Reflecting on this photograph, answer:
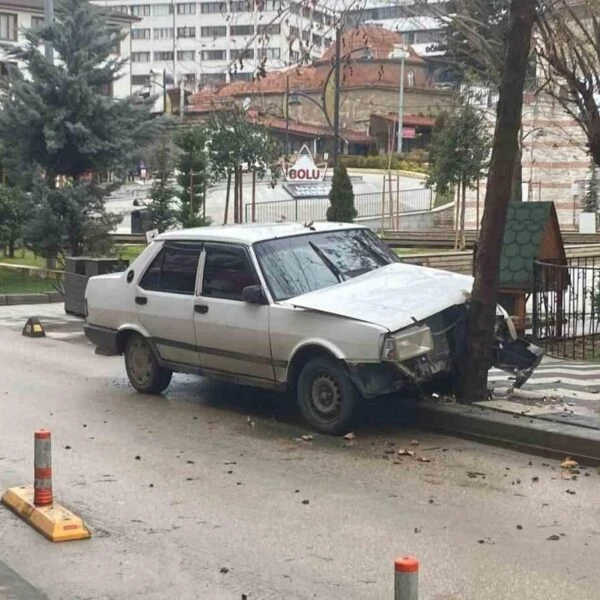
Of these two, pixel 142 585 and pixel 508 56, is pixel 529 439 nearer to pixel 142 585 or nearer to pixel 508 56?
pixel 508 56

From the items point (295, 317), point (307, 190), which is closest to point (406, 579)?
point (295, 317)

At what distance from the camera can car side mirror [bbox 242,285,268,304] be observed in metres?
9.23

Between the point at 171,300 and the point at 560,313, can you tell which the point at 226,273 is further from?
the point at 560,313

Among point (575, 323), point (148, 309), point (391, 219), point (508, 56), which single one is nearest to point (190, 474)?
point (148, 309)

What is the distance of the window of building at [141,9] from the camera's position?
128m

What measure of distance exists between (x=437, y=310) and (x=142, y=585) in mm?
4370

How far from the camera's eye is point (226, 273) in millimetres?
9805

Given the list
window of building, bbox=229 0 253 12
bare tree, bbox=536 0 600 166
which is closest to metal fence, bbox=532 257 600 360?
bare tree, bbox=536 0 600 166

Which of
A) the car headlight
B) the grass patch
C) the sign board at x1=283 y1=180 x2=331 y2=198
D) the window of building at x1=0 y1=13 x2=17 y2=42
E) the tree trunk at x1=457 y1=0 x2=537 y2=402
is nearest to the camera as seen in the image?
the car headlight

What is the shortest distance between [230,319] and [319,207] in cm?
3995

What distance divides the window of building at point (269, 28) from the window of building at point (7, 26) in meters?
72.1

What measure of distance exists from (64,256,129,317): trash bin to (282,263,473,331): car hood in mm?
8406

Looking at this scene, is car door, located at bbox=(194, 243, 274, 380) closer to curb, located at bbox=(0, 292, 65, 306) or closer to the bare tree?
the bare tree

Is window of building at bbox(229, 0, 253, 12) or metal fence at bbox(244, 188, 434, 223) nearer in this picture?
window of building at bbox(229, 0, 253, 12)
